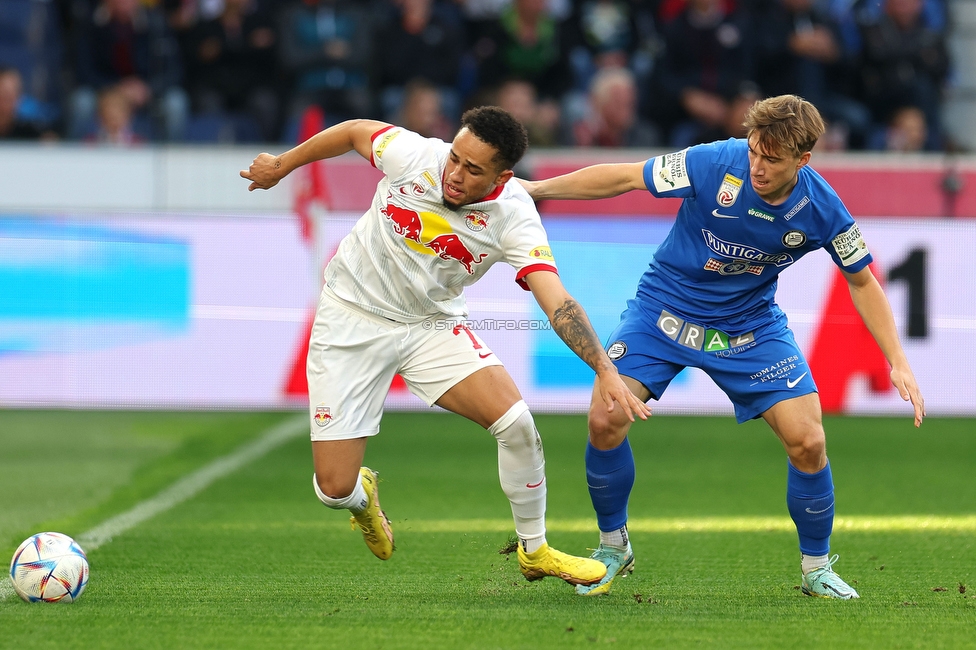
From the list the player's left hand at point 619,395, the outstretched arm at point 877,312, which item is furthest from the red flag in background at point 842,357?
the player's left hand at point 619,395

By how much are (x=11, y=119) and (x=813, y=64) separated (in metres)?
7.39

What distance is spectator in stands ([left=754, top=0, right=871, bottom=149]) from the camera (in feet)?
38.8

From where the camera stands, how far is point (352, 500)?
194 inches

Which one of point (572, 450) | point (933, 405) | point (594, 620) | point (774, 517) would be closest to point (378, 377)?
point (594, 620)

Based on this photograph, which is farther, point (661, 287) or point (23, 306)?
point (23, 306)

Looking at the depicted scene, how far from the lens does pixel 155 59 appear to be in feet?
38.4

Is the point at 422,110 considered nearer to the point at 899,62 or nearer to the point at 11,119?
the point at 11,119

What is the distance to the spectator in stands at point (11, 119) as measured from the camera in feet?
36.7

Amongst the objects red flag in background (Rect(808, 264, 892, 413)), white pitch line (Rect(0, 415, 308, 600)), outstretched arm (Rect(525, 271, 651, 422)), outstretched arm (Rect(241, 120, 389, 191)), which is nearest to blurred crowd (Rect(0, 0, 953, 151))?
red flag in background (Rect(808, 264, 892, 413))

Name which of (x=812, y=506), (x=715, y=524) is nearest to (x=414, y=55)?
(x=715, y=524)

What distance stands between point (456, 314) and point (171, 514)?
2418 millimetres

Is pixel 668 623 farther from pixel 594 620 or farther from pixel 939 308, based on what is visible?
pixel 939 308

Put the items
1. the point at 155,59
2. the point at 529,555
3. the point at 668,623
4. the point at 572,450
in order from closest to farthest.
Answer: the point at 668,623
the point at 529,555
the point at 572,450
the point at 155,59

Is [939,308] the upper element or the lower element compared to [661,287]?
lower
